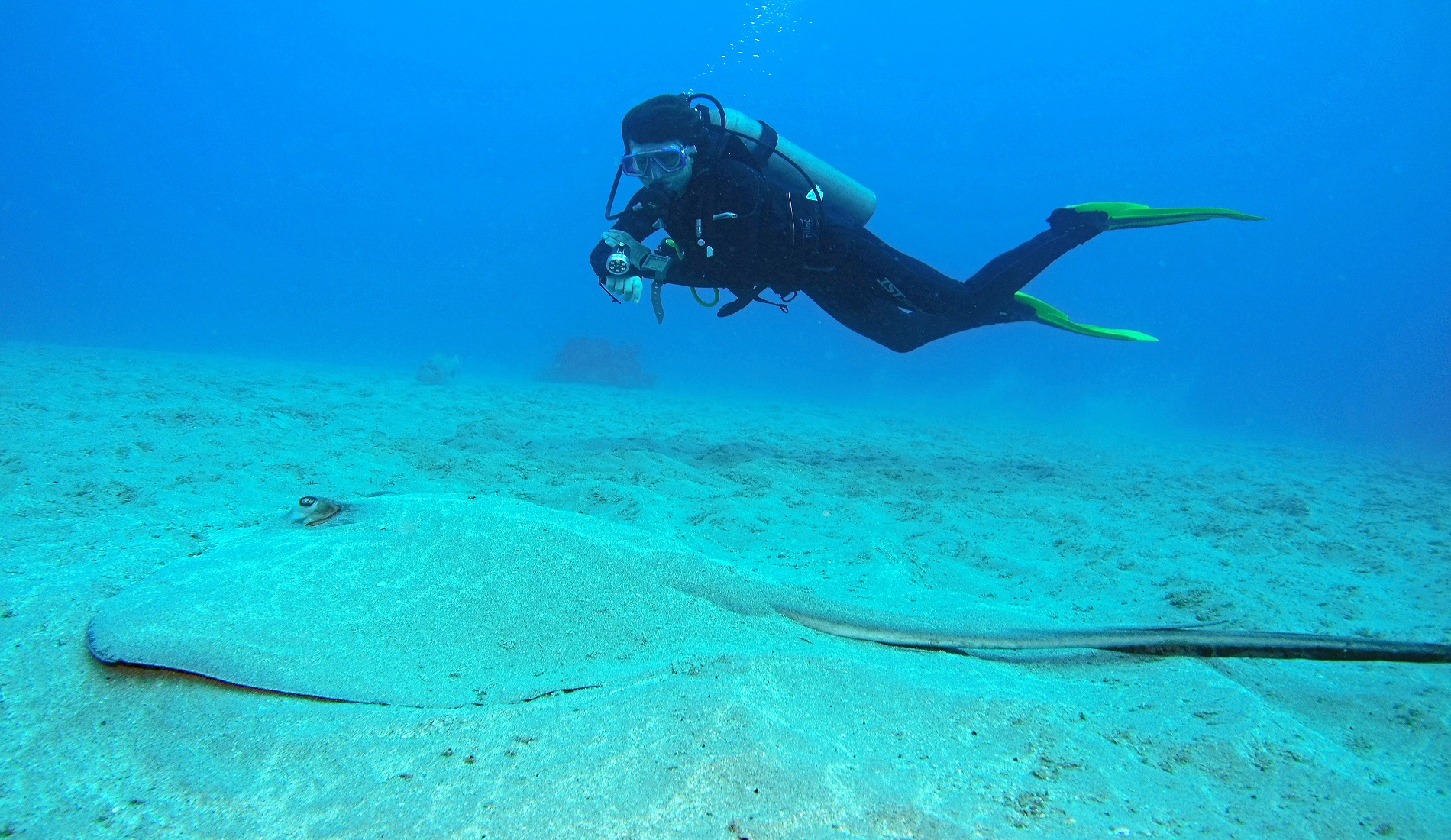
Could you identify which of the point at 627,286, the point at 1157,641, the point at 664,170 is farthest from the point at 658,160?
the point at 1157,641

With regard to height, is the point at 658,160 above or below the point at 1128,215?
below

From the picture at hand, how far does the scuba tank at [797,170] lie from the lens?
6.32 metres

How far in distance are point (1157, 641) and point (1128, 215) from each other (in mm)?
6932

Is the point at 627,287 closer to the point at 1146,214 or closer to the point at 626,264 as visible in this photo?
the point at 626,264

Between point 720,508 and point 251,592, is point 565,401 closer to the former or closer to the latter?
point 720,508

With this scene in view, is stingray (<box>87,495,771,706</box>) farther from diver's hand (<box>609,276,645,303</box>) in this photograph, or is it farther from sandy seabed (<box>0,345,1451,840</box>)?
diver's hand (<box>609,276,645,303</box>)

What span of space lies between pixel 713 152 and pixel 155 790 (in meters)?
5.92

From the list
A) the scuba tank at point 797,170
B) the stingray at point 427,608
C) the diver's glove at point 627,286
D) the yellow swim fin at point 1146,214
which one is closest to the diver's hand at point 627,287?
the diver's glove at point 627,286

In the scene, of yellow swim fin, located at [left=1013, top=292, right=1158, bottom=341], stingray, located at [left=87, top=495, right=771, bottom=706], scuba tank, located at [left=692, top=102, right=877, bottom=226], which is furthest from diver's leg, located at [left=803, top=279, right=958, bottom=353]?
stingray, located at [left=87, top=495, right=771, bottom=706]

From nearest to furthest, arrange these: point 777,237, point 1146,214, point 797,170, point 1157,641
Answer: point 1157,641
point 777,237
point 797,170
point 1146,214

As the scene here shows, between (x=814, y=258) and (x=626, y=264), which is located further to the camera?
(x=814, y=258)

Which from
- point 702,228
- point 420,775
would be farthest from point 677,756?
point 702,228

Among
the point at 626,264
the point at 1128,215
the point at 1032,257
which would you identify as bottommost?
the point at 626,264

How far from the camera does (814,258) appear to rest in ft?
20.3
